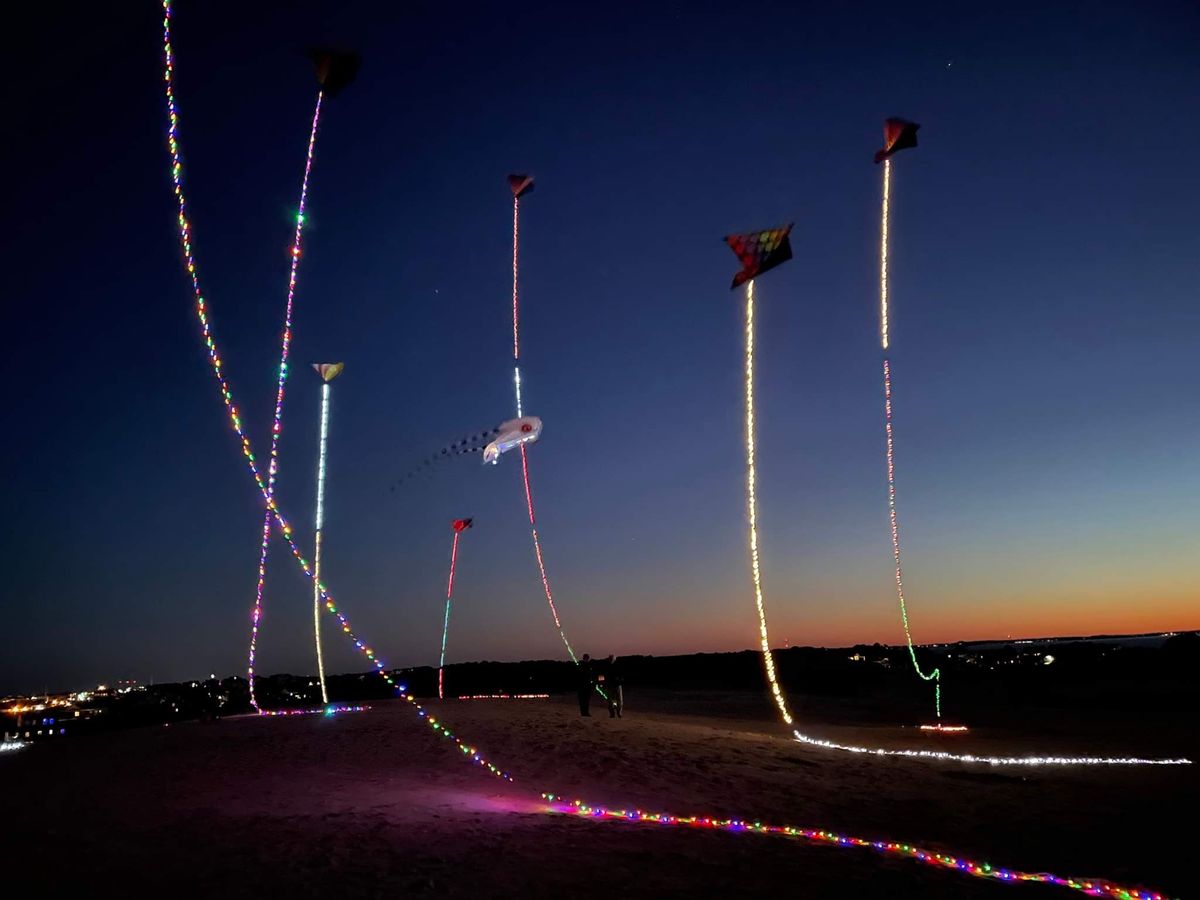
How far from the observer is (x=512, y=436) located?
653 inches

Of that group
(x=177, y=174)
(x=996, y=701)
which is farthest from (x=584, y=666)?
(x=996, y=701)

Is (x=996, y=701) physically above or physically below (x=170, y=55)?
below

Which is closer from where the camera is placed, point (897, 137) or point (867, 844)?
point (867, 844)

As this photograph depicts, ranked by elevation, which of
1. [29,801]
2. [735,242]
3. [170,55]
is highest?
[170,55]

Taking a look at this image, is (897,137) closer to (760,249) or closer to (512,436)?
(760,249)

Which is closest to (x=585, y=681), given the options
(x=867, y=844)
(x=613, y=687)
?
(x=613, y=687)

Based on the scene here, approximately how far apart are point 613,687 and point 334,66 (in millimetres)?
12797

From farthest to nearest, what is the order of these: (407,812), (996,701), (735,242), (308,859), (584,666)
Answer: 1. (996,701)
2. (584,666)
3. (735,242)
4. (407,812)
5. (308,859)

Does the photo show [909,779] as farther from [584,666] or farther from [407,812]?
[584,666]

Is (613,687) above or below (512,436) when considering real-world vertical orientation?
below

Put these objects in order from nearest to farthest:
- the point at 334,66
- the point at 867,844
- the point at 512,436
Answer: the point at 867,844
the point at 334,66
the point at 512,436

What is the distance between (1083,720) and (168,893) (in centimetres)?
2070

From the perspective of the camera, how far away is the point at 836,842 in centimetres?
730

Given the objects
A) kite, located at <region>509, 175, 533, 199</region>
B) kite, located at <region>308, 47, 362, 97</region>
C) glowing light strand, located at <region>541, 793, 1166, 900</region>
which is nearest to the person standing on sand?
glowing light strand, located at <region>541, 793, 1166, 900</region>
